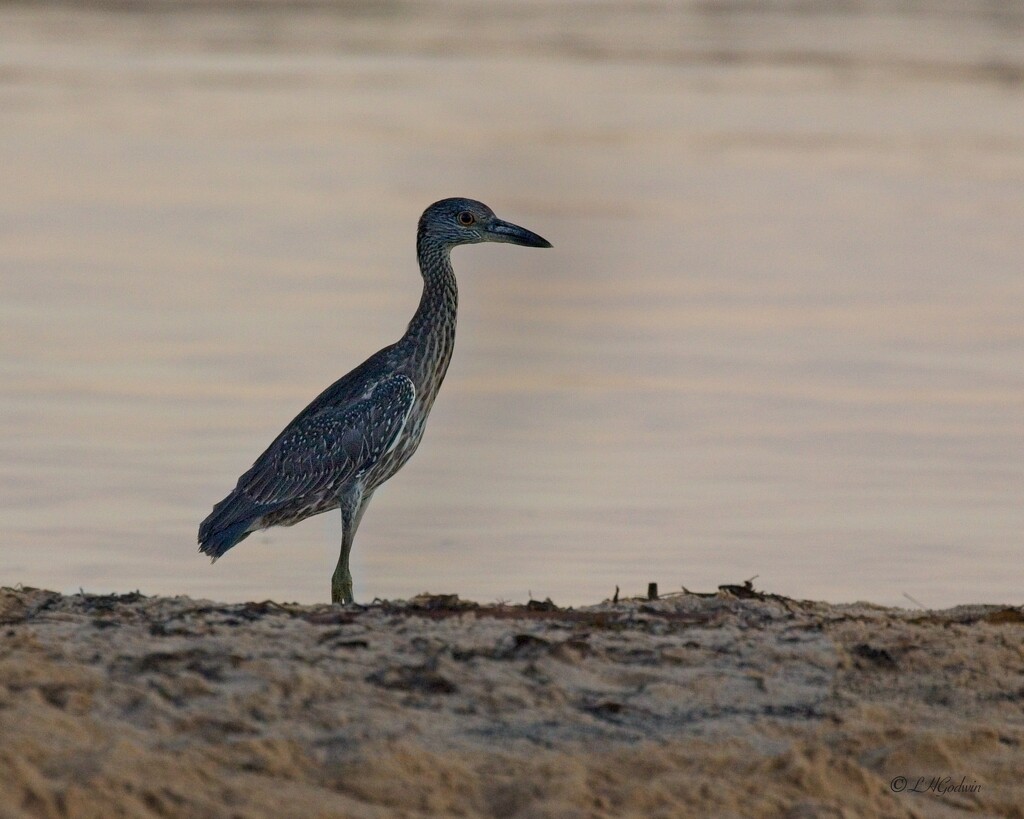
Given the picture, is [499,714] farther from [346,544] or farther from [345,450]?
[345,450]

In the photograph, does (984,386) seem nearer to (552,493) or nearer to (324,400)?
(552,493)

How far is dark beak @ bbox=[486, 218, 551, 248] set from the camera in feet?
40.6

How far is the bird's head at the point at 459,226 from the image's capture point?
40.3 feet

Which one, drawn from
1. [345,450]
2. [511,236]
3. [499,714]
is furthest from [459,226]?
[499,714]

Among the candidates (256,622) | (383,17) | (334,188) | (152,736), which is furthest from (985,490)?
(383,17)

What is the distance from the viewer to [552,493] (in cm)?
A: 1294

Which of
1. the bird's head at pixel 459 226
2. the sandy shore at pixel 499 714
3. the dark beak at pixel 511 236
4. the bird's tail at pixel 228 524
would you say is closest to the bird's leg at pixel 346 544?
the bird's tail at pixel 228 524

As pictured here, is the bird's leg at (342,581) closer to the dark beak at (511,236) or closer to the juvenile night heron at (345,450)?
the juvenile night heron at (345,450)

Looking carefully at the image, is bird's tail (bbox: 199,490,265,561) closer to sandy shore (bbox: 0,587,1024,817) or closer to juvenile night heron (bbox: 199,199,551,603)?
juvenile night heron (bbox: 199,199,551,603)

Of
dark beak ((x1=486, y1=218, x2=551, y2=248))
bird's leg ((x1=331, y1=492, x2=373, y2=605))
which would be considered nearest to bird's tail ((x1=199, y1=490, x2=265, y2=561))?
bird's leg ((x1=331, y1=492, x2=373, y2=605))

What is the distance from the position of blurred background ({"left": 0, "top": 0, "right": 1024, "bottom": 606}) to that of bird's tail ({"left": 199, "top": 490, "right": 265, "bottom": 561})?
0.37m

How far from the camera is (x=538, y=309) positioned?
60.1 feet

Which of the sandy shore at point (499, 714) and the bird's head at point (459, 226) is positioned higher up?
the bird's head at point (459, 226)

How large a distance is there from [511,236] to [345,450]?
1865 mm
